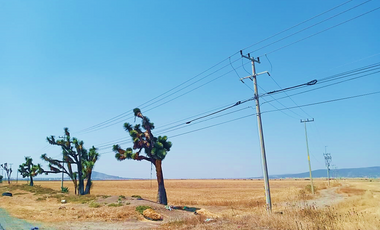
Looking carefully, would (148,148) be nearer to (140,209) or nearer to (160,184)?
(160,184)

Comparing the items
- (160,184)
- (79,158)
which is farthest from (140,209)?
(79,158)

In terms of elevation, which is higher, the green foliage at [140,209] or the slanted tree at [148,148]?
the slanted tree at [148,148]

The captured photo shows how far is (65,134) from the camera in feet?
148

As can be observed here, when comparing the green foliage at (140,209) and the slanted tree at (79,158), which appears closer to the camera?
the green foliage at (140,209)

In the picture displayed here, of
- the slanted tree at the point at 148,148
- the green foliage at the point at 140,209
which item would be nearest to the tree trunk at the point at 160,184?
the slanted tree at the point at 148,148

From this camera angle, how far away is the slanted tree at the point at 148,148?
28078 millimetres

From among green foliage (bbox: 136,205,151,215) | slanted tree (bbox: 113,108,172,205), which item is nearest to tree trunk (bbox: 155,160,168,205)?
slanted tree (bbox: 113,108,172,205)

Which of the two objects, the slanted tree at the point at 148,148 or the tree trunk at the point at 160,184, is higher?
the slanted tree at the point at 148,148

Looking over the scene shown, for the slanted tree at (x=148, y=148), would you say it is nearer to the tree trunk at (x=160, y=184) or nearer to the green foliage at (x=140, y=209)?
the tree trunk at (x=160, y=184)

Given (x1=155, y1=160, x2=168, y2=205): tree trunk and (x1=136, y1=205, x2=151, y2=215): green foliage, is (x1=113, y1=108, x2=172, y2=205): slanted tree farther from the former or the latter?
(x1=136, y1=205, x2=151, y2=215): green foliage

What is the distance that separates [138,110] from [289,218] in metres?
21.5

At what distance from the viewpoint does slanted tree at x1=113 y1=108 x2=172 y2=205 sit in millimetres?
28078

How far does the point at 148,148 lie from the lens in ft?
94.3

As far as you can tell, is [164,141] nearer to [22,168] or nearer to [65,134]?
[65,134]
